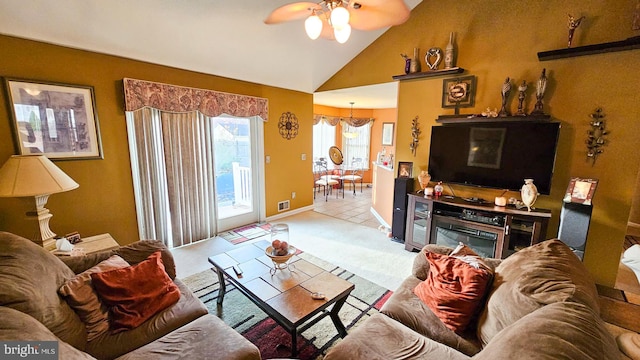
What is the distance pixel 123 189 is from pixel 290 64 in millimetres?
2818

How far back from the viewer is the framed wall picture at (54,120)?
2336 millimetres

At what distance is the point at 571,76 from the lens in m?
2.62

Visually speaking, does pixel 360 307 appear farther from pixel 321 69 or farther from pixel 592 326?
pixel 321 69

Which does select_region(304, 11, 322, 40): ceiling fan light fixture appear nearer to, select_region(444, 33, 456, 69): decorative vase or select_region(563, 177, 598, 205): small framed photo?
select_region(444, 33, 456, 69): decorative vase

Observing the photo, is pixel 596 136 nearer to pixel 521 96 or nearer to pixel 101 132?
pixel 521 96

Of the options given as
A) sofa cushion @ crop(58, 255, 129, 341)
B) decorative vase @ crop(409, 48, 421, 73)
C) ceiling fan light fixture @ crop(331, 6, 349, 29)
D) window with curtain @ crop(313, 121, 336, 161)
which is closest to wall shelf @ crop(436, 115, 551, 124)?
decorative vase @ crop(409, 48, 421, 73)

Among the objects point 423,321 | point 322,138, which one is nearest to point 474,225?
point 423,321

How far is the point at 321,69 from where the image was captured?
4.37 meters

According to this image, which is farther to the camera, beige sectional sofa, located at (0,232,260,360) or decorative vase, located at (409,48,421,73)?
decorative vase, located at (409,48,421,73)

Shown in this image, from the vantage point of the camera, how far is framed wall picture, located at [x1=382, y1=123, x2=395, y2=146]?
24.2 feet

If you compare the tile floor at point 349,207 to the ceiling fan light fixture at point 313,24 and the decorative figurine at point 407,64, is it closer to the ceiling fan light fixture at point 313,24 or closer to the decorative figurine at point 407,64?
the decorative figurine at point 407,64

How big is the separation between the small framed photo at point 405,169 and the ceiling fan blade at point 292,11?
7.99ft

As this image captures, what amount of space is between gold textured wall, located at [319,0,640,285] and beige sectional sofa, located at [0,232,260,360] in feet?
10.7

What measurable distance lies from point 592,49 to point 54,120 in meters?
5.18
